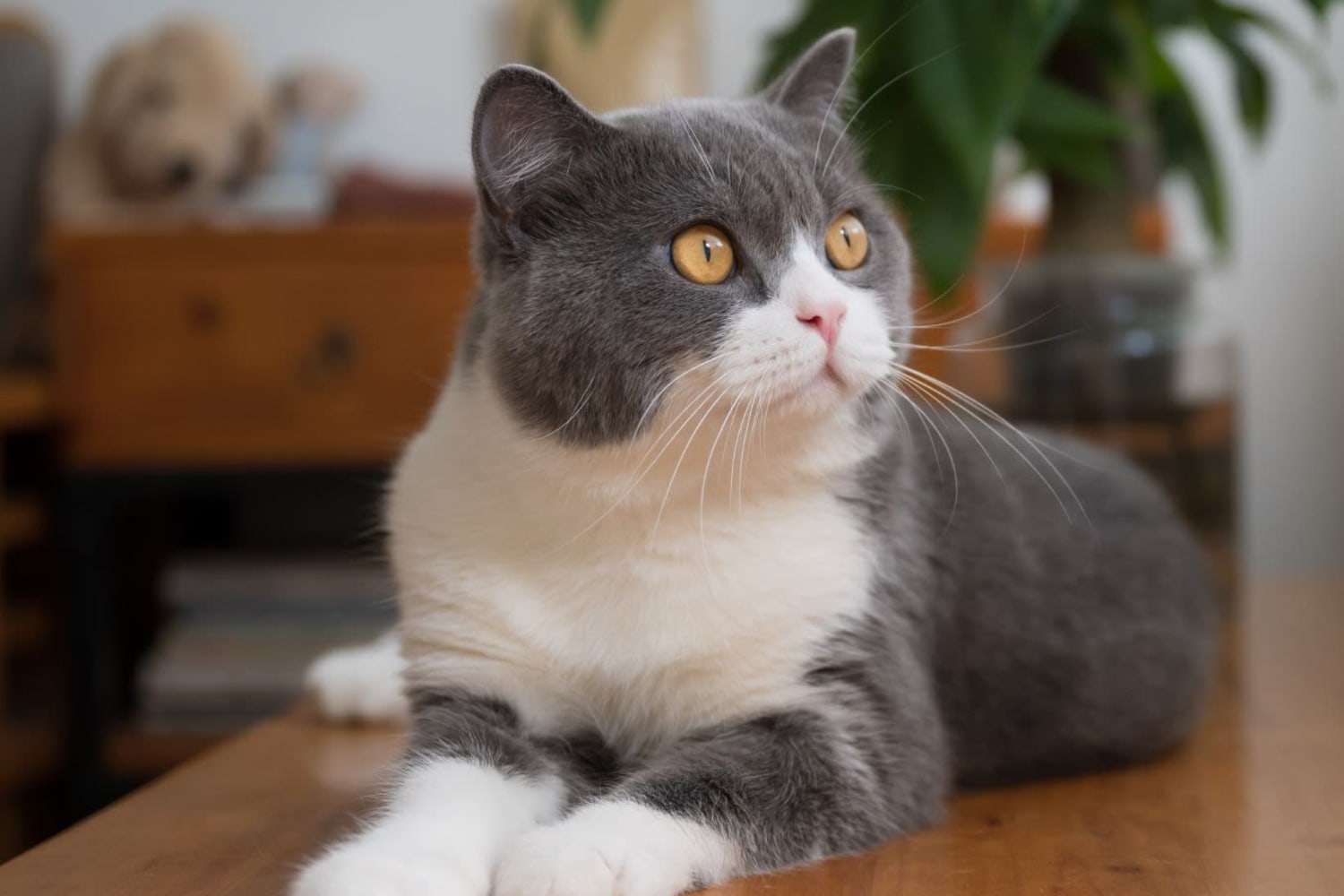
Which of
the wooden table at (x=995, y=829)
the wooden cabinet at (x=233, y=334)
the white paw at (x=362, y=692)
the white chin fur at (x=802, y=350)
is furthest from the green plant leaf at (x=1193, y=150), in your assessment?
the white paw at (x=362, y=692)

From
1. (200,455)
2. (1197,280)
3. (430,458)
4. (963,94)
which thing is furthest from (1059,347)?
(200,455)

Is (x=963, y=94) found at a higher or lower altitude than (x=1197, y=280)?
higher

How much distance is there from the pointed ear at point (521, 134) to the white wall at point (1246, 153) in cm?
162

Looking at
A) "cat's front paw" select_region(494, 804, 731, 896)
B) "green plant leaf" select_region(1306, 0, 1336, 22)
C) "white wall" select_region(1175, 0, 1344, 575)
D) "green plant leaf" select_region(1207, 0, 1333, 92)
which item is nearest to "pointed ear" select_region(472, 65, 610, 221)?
"cat's front paw" select_region(494, 804, 731, 896)

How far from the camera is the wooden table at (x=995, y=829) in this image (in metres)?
0.86

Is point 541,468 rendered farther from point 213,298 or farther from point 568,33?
point 568,33

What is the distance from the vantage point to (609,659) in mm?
984

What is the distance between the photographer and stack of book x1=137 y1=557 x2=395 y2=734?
7.03ft

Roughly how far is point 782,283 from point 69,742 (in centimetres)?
171

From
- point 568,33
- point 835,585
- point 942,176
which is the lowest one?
point 835,585

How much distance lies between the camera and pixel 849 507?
3.39ft

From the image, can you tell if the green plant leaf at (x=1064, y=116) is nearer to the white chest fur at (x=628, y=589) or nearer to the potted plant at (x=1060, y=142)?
the potted plant at (x=1060, y=142)

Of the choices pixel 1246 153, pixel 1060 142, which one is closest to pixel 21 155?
pixel 1060 142

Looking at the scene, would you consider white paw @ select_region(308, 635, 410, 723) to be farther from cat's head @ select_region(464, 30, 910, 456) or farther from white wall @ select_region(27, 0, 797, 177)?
white wall @ select_region(27, 0, 797, 177)
